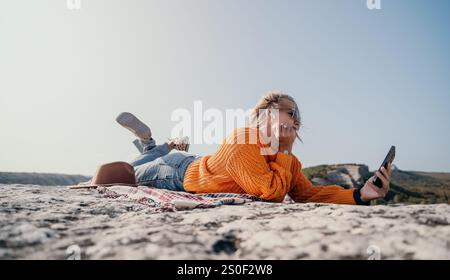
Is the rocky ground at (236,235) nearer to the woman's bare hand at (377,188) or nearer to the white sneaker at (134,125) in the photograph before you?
the woman's bare hand at (377,188)

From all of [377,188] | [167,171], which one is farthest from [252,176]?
[167,171]

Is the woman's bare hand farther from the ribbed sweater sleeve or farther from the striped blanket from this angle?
the striped blanket

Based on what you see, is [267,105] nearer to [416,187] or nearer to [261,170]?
[261,170]

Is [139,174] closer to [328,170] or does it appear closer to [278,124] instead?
[278,124]

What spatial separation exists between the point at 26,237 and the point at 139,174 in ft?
10.0

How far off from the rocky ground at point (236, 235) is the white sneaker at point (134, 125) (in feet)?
10.8

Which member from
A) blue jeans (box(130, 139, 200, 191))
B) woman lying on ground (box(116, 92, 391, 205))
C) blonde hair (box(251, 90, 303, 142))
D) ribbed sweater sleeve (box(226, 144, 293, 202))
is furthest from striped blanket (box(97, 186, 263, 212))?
blonde hair (box(251, 90, 303, 142))

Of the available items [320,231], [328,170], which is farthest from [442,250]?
[328,170]

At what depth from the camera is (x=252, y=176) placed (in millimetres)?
2807

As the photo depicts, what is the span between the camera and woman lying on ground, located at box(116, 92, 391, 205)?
2855 millimetres

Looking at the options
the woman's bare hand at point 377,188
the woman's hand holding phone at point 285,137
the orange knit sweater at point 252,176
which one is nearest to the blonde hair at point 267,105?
the woman's hand holding phone at point 285,137

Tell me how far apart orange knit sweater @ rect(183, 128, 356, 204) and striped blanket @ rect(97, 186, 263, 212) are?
0.26 meters

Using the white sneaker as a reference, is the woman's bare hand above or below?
below
